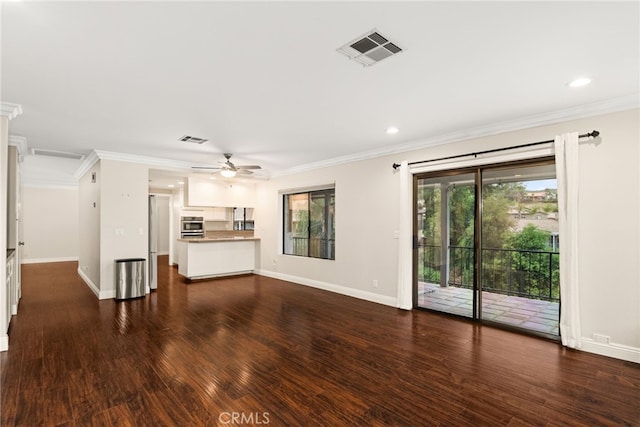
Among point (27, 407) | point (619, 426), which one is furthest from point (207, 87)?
point (619, 426)

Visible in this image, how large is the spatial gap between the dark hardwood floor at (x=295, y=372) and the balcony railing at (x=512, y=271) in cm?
64

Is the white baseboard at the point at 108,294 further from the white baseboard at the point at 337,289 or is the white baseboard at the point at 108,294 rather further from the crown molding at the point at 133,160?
A: the white baseboard at the point at 337,289

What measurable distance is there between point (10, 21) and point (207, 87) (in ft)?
4.45

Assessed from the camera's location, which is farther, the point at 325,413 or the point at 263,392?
the point at 263,392

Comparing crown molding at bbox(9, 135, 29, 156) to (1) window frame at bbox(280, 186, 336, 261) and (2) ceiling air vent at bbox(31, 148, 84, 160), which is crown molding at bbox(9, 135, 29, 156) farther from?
(1) window frame at bbox(280, 186, 336, 261)

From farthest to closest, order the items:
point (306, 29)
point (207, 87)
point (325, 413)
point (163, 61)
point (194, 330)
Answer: point (194, 330) → point (207, 87) → point (163, 61) → point (325, 413) → point (306, 29)

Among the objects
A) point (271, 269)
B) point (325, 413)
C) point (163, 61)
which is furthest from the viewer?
point (271, 269)

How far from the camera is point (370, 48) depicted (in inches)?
93.0

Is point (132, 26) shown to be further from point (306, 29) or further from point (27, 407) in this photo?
point (27, 407)

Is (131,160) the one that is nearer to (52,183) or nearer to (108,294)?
(108,294)

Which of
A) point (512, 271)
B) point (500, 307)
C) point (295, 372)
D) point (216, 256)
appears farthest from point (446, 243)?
point (216, 256)

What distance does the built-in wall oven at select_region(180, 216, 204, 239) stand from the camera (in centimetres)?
917

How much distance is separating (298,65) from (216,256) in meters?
6.10

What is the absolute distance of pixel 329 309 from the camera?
16.8 feet
